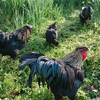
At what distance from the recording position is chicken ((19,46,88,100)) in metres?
3.96

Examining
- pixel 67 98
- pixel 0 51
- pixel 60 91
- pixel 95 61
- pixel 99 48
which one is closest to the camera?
pixel 60 91

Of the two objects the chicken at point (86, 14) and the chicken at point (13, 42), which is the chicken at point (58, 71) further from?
the chicken at point (86, 14)

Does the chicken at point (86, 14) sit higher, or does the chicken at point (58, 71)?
the chicken at point (86, 14)

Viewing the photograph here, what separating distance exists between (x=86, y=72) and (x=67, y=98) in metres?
0.97

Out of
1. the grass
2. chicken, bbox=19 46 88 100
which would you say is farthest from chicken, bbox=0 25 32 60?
chicken, bbox=19 46 88 100

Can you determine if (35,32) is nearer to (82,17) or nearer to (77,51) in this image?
(82,17)

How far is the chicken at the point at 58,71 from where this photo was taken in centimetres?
396

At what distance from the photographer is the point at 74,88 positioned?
14.5 ft

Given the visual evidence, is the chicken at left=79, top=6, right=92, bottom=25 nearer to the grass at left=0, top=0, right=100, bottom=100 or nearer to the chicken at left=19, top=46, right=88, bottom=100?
the grass at left=0, top=0, right=100, bottom=100

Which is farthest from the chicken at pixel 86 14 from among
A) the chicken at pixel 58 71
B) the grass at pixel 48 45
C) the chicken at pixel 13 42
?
the chicken at pixel 58 71

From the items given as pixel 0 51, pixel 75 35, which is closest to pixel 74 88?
pixel 0 51

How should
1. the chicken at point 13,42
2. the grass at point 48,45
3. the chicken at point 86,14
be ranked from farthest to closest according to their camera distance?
the chicken at point 86,14, the chicken at point 13,42, the grass at point 48,45

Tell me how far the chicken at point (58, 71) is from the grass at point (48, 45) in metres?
0.68

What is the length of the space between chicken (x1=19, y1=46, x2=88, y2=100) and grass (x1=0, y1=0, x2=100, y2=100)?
2.24ft
